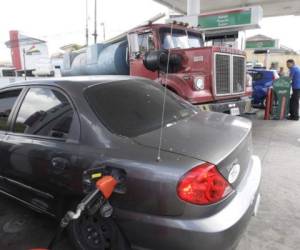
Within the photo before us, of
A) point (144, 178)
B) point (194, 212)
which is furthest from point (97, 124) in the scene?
point (194, 212)

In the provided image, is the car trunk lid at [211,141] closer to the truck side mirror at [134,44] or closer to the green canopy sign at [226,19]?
the truck side mirror at [134,44]

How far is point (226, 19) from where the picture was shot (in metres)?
11.4

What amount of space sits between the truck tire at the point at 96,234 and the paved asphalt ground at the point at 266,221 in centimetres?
45

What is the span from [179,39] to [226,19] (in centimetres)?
515

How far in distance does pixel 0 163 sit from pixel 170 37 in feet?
15.3

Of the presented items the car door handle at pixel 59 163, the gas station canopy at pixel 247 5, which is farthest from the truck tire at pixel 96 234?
→ the gas station canopy at pixel 247 5

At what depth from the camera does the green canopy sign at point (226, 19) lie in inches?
434

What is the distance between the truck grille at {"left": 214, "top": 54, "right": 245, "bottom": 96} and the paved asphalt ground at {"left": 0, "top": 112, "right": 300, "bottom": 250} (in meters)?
1.96

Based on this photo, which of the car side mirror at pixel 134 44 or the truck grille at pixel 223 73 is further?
the car side mirror at pixel 134 44

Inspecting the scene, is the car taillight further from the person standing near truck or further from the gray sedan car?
the person standing near truck

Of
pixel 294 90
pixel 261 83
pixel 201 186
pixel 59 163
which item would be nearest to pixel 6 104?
pixel 59 163

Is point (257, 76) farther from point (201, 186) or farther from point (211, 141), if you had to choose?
point (201, 186)

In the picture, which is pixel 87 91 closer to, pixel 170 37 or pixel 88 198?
pixel 88 198

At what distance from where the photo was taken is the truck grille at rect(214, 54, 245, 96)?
629 cm
